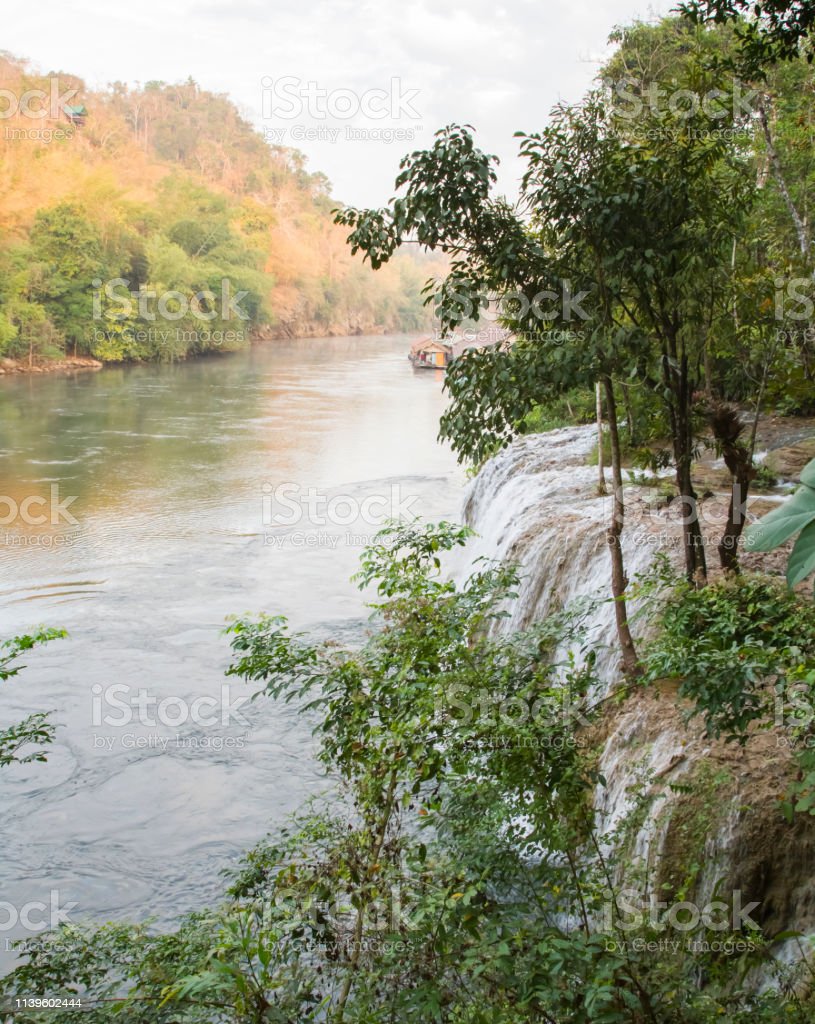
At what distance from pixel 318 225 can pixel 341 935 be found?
73133 millimetres

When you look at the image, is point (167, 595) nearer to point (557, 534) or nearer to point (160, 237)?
point (557, 534)

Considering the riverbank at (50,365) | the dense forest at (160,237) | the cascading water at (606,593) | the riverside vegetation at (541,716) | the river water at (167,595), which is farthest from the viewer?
the dense forest at (160,237)

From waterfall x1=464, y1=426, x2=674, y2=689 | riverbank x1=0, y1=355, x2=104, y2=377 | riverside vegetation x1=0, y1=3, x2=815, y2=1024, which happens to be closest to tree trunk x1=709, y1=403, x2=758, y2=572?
riverside vegetation x1=0, y1=3, x2=815, y2=1024

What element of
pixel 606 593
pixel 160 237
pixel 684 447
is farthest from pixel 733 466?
pixel 160 237

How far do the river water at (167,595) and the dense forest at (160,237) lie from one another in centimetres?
976

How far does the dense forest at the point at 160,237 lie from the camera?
37812mm

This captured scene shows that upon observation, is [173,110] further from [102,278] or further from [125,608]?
[125,608]

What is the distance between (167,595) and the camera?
1234 centimetres

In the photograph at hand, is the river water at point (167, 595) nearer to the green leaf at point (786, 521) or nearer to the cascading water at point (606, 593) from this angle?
the cascading water at point (606, 593)

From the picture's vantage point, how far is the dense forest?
37812mm

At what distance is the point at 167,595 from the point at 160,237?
117 ft

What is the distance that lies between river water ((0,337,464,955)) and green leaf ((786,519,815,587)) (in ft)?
15.3

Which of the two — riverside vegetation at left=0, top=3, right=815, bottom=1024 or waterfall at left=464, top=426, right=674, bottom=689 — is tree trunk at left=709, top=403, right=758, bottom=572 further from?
waterfall at left=464, top=426, right=674, bottom=689

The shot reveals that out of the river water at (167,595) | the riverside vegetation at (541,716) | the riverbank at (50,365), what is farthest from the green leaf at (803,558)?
the riverbank at (50,365)
